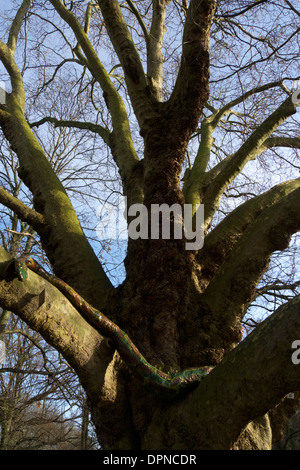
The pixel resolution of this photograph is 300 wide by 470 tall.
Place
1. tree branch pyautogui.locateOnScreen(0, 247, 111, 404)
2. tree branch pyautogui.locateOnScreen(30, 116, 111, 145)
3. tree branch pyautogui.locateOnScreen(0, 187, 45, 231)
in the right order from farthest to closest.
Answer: tree branch pyautogui.locateOnScreen(30, 116, 111, 145) → tree branch pyautogui.locateOnScreen(0, 187, 45, 231) → tree branch pyautogui.locateOnScreen(0, 247, 111, 404)

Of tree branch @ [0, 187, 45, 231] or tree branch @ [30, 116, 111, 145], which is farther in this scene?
tree branch @ [30, 116, 111, 145]

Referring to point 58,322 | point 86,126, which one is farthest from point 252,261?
point 86,126

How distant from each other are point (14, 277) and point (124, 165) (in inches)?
86.9

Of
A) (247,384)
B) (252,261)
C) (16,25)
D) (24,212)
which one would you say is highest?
(16,25)

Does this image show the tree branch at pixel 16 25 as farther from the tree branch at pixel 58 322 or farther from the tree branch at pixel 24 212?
the tree branch at pixel 58 322

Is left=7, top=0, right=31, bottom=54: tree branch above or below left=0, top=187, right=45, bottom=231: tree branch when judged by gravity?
above

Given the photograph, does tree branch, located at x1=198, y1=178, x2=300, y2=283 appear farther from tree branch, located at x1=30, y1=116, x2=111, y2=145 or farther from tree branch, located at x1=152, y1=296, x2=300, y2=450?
tree branch, located at x1=30, y1=116, x2=111, y2=145

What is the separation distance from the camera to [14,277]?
1.66m

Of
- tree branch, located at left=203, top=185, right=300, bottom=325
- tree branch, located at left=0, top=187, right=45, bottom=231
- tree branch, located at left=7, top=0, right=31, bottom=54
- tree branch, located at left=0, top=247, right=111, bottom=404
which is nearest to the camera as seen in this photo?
tree branch, located at left=0, top=247, right=111, bottom=404

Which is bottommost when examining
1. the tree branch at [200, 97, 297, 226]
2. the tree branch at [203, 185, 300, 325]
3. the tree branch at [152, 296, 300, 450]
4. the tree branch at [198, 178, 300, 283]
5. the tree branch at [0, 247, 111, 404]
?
the tree branch at [152, 296, 300, 450]

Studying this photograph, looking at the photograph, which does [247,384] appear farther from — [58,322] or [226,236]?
[226,236]

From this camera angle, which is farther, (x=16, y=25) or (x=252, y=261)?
(x=16, y=25)

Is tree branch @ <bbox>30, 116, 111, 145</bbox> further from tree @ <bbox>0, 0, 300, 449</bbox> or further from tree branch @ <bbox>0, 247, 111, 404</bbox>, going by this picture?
tree branch @ <bbox>0, 247, 111, 404</bbox>

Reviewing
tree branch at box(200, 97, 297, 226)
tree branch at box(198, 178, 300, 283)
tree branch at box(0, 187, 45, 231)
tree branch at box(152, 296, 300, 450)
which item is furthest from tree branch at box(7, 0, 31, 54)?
tree branch at box(152, 296, 300, 450)
